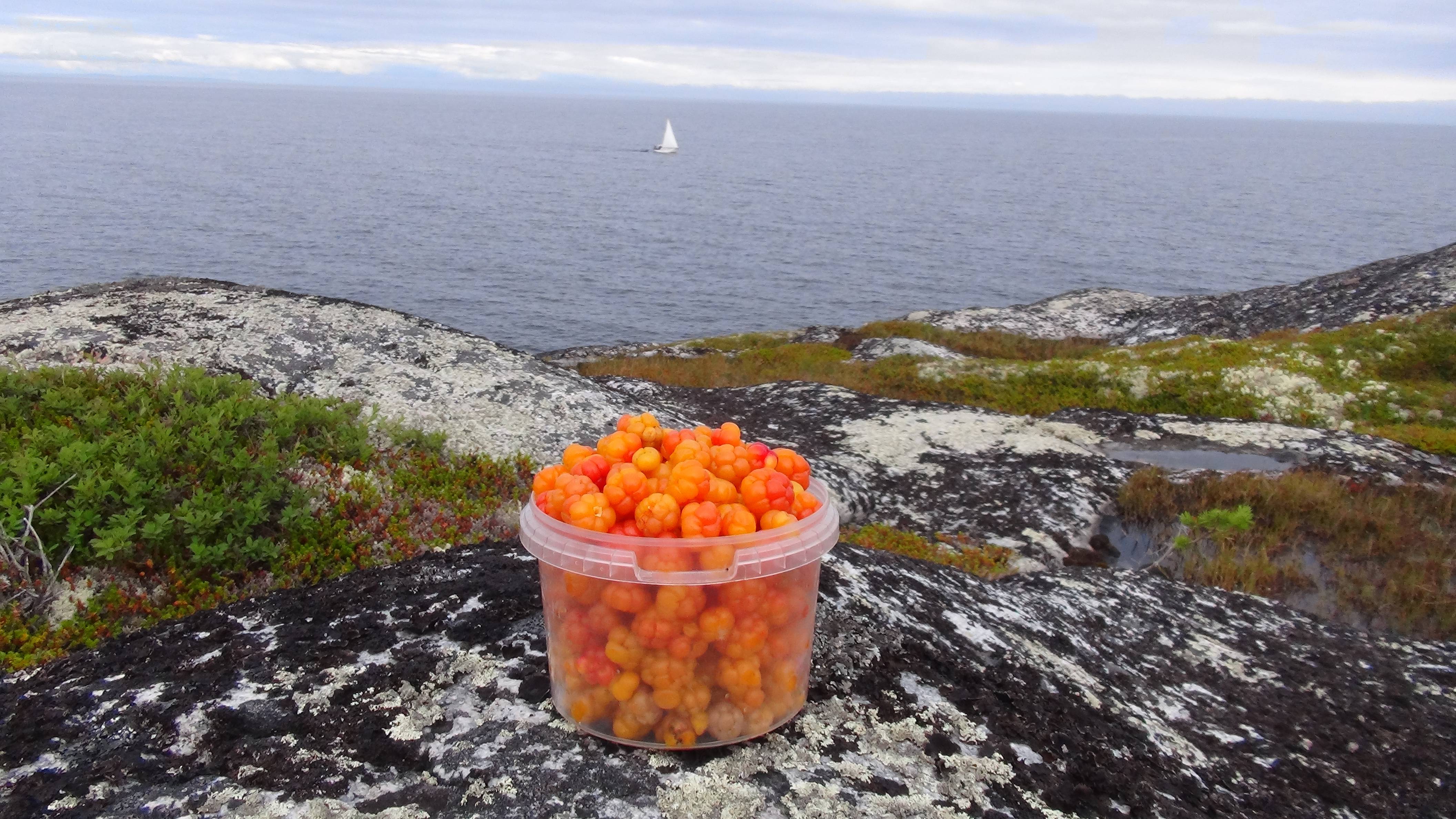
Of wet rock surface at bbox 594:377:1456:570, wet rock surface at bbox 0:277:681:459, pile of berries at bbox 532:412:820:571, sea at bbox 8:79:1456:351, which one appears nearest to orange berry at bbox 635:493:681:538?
pile of berries at bbox 532:412:820:571

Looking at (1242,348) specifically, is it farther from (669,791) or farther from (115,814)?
(115,814)

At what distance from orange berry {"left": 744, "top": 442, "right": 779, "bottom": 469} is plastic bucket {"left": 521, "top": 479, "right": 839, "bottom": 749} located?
1.19 feet

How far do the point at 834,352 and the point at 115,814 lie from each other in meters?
29.8

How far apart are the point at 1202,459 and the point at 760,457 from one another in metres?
14.2

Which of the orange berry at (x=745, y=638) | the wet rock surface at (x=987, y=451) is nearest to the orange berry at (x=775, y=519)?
the orange berry at (x=745, y=638)

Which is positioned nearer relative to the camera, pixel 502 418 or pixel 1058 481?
pixel 502 418

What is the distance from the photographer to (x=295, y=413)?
8.66 meters

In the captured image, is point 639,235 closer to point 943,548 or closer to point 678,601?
point 943,548

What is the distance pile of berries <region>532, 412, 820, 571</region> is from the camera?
4031 mm

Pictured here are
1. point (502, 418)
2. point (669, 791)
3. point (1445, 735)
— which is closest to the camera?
point (669, 791)

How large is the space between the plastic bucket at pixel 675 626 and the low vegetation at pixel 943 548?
18.7ft

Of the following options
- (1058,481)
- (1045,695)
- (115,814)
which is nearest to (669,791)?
(115,814)

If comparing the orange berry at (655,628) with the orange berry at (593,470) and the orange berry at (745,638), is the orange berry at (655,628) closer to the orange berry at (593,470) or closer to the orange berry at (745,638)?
the orange berry at (745,638)

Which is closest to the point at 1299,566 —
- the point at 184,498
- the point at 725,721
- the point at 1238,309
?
the point at 725,721
